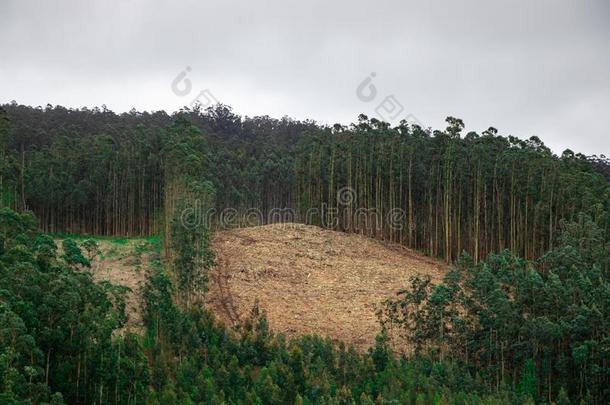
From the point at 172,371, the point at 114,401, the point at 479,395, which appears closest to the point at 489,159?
the point at 479,395

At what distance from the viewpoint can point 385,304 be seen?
106ft

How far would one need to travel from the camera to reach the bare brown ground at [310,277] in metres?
31.4

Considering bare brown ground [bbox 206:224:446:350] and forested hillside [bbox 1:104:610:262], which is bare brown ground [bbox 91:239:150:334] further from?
forested hillside [bbox 1:104:610:262]

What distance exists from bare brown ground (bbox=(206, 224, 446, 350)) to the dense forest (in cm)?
155

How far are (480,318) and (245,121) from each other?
80.8 m

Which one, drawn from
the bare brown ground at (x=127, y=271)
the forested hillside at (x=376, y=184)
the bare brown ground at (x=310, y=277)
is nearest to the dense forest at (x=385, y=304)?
the forested hillside at (x=376, y=184)

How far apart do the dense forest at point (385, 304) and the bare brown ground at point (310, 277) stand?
1.55 metres

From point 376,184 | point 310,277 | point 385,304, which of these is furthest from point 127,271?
point 376,184

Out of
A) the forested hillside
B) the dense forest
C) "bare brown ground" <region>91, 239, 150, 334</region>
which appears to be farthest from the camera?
the forested hillside

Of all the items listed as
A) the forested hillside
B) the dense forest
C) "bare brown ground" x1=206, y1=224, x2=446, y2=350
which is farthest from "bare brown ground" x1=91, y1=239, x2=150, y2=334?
the forested hillside

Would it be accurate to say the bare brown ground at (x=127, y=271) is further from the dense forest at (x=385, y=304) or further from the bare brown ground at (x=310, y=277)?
the bare brown ground at (x=310, y=277)

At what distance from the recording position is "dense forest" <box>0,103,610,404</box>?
68.5 feet

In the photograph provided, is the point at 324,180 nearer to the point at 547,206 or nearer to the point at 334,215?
the point at 334,215

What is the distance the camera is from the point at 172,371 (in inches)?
973
